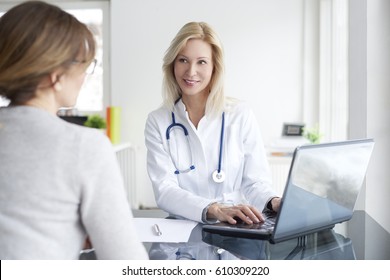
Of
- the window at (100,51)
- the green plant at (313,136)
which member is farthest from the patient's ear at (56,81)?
the window at (100,51)

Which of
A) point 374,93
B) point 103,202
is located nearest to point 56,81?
point 103,202

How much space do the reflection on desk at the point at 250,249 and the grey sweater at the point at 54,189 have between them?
25 centimetres

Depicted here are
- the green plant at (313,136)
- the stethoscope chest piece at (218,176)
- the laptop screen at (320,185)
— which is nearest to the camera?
the laptop screen at (320,185)

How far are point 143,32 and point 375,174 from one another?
275 cm

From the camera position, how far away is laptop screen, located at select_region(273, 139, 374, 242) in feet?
2.86

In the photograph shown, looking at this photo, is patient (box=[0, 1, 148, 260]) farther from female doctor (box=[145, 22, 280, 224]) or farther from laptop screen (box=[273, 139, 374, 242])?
female doctor (box=[145, 22, 280, 224])

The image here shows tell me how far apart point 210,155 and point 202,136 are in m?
0.06

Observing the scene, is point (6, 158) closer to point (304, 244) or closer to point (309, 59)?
point (304, 244)

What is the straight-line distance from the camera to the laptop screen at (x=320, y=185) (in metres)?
0.87

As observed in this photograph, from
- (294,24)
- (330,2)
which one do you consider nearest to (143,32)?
(294,24)

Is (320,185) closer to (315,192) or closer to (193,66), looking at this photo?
(315,192)

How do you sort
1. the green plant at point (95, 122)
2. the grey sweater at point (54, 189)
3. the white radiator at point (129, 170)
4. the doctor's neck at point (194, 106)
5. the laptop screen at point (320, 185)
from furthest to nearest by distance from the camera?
the white radiator at point (129, 170) → the green plant at point (95, 122) → the doctor's neck at point (194, 106) → the laptop screen at point (320, 185) → the grey sweater at point (54, 189)

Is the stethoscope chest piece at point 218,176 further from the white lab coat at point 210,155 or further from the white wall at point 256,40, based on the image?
the white wall at point 256,40

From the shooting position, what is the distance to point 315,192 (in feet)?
3.07
